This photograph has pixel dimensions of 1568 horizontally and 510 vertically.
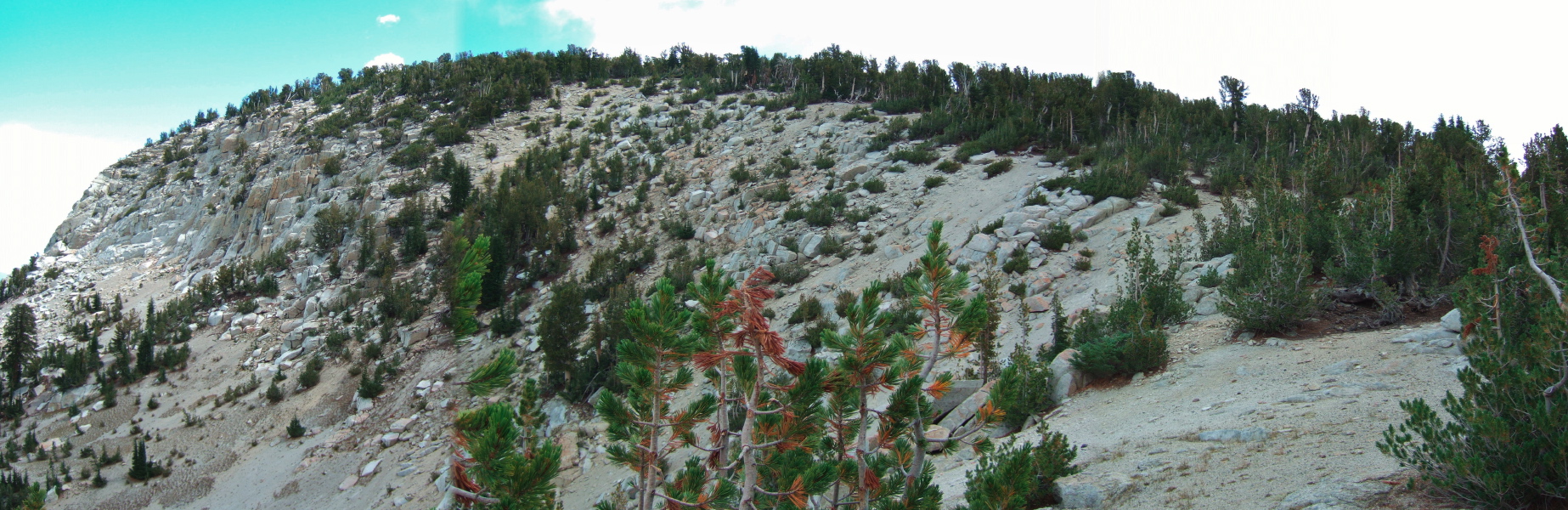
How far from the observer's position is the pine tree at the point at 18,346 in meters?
17.2

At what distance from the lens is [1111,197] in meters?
14.0

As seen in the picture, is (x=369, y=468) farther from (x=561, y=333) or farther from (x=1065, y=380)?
(x=1065, y=380)

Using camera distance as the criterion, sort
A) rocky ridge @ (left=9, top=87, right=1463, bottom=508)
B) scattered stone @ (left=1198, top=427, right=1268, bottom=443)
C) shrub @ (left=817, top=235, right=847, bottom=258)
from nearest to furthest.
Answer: scattered stone @ (left=1198, top=427, right=1268, bottom=443)
rocky ridge @ (left=9, top=87, right=1463, bottom=508)
shrub @ (left=817, top=235, right=847, bottom=258)

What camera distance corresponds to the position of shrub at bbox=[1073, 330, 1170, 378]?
7.94 m

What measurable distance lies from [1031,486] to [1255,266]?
20.2 feet

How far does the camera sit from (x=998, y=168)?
16.9 m

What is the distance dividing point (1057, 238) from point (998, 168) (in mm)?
4529

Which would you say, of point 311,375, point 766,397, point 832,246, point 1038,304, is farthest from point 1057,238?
point 311,375

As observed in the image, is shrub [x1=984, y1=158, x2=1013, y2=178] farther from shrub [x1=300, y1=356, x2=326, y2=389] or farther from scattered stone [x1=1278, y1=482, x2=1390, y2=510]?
shrub [x1=300, y1=356, x2=326, y2=389]

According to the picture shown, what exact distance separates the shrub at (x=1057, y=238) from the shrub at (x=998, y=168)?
161 inches

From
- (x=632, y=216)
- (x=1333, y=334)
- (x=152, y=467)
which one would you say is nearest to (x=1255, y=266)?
(x=1333, y=334)

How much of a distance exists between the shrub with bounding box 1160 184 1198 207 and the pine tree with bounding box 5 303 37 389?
2699cm

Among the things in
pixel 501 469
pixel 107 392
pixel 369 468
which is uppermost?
pixel 501 469

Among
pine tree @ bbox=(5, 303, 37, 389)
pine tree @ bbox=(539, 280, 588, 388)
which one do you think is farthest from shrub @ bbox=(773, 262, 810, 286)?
pine tree @ bbox=(5, 303, 37, 389)
